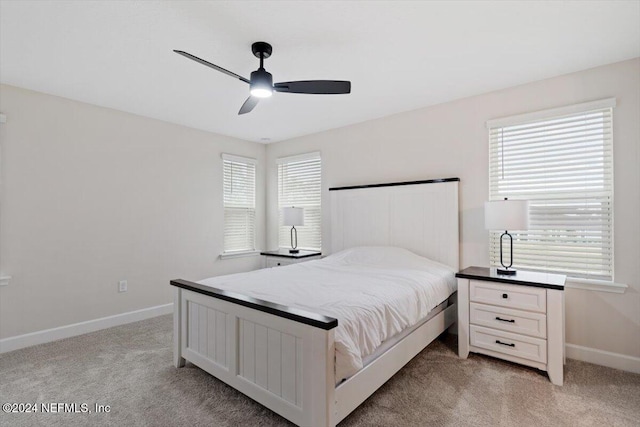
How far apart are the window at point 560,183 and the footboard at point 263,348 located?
A: 7.62 ft

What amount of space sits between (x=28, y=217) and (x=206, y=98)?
6.72ft

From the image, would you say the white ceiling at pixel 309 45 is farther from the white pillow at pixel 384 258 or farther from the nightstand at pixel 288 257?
the nightstand at pixel 288 257

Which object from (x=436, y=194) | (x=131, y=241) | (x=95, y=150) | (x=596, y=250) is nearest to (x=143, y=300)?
(x=131, y=241)

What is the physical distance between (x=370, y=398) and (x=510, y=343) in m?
1.28

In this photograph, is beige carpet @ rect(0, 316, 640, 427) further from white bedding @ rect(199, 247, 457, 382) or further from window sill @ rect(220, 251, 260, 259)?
window sill @ rect(220, 251, 260, 259)

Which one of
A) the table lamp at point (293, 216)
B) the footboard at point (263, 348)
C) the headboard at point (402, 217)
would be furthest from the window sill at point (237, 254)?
the footboard at point (263, 348)

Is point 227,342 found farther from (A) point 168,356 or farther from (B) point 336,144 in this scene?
(B) point 336,144

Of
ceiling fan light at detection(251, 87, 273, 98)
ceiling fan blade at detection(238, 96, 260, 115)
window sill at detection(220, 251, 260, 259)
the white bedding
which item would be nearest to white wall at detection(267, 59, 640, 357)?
the white bedding

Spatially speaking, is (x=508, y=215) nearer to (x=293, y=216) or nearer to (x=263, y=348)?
(x=263, y=348)

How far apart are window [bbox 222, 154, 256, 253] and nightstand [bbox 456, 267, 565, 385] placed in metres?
3.31

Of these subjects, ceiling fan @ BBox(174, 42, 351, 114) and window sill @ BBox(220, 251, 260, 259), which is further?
window sill @ BBox(220, 251, 260, 259)

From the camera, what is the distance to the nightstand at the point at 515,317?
7.69 ft

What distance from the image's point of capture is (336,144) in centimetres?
444

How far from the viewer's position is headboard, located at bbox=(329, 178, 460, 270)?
3.33 m
